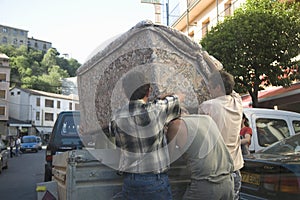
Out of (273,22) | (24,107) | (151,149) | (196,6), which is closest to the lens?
(151,149)

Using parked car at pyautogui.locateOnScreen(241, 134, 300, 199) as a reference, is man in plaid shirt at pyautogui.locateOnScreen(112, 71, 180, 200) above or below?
above

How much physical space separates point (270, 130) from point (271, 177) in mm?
2991

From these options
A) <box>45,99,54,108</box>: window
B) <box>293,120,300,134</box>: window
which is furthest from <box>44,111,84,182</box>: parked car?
<box>45,99,54,108</box>: window

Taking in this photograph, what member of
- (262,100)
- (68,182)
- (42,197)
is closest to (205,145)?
(68,182)

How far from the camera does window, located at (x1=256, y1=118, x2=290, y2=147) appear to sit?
262 inches

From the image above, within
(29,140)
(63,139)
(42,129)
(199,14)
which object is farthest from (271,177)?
(42,129)

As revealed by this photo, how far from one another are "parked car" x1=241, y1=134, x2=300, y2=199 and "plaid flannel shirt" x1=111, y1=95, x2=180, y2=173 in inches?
68.1

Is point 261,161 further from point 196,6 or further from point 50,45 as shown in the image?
point 50,45

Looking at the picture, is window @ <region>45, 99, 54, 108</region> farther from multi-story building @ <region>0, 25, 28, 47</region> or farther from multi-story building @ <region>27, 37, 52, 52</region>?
multi-story building @ <region>27, 37, 52, 52</region>

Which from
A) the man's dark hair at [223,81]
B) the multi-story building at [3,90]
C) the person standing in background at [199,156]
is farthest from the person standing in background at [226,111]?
the multi-story building at [3,90]

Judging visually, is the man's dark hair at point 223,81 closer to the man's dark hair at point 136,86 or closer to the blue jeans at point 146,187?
the man's dark hair at point 136,86

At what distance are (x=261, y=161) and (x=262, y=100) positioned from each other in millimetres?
12386

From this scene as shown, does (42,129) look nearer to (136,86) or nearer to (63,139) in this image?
(63,139)

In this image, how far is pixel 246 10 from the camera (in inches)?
523
